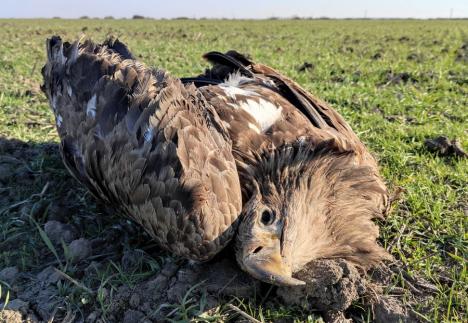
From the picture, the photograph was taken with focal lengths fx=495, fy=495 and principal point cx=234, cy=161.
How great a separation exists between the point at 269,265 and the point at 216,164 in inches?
22.3

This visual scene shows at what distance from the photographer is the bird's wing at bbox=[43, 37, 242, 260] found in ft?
7.73

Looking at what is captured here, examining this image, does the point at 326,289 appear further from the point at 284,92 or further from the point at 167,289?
the point at 284,92

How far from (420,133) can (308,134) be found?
187 cm

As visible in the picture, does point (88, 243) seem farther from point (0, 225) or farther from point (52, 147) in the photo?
point (52, 147)

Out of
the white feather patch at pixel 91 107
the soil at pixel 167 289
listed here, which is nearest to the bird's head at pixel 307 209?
the soil at pixel 167 289

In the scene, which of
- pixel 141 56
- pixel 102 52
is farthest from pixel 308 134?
pixel 141 56

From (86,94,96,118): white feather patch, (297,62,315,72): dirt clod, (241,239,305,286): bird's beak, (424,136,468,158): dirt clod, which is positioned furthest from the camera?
(297,62,315,72): dirt clod

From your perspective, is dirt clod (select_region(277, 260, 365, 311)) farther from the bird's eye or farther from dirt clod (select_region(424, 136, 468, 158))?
dirt clod (select_region(424, 136, 468, 158))

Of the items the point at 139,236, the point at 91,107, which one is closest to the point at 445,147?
the point at 139,236

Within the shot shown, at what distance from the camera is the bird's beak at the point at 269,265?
7.34 feet

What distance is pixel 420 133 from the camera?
434cm

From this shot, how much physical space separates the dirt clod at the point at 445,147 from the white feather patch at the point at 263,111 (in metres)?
1.56

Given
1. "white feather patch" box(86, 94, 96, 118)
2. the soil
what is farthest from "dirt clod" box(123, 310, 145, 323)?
"white feather patch" box(86, 94, 96, 118)

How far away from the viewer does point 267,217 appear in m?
2.53
